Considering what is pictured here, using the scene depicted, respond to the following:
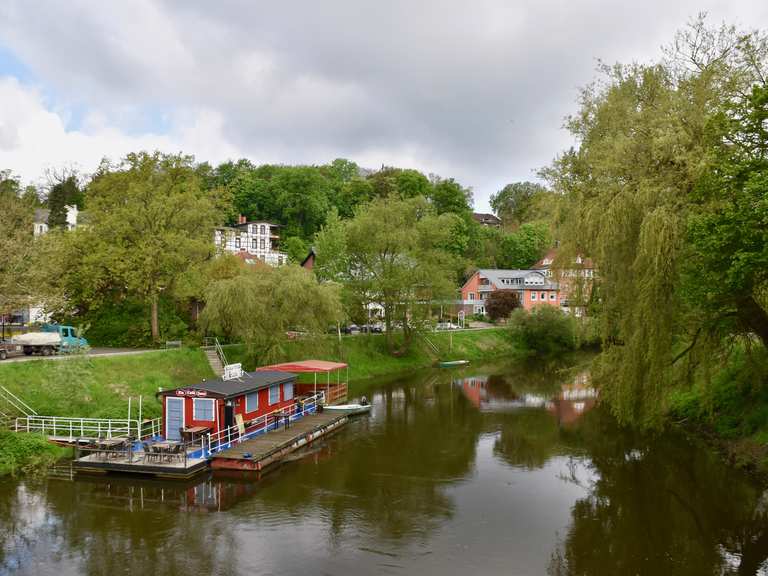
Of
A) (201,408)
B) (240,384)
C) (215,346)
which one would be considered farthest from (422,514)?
(215,346)

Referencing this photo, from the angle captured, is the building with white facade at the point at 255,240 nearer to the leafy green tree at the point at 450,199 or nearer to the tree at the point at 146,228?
the leafy green tree at the point at 450,199

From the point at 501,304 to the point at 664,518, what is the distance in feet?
185

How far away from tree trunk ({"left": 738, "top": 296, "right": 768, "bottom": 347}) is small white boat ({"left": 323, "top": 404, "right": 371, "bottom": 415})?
831 inches

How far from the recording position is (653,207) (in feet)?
68.9

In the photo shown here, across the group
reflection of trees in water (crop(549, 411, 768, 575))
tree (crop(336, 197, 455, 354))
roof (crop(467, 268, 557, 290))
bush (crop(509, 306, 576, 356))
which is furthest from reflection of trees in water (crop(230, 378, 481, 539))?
roof (crop(467, 268, 557, 290))

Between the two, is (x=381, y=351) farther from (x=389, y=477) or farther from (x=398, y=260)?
(x=389, y=477)

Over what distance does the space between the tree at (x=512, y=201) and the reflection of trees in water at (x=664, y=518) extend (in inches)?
4048

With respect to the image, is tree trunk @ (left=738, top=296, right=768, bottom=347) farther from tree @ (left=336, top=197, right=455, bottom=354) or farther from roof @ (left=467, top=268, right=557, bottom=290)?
roof @ (left=467, top=268, right=557, bottom=290)

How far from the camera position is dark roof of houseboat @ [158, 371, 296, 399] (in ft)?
83.9

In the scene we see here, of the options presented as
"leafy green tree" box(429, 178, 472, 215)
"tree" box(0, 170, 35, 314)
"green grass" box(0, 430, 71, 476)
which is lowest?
"green grass" box(0, 430, 71, 476)

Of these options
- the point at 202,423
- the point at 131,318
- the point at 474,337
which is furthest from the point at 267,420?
the point at 474,337

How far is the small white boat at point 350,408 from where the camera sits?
34.1 m

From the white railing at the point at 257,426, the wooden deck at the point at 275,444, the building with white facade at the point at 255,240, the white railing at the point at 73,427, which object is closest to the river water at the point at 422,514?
the wooden deck at the point at 275,444

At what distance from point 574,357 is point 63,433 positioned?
49112 millimetres
